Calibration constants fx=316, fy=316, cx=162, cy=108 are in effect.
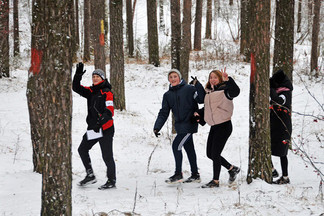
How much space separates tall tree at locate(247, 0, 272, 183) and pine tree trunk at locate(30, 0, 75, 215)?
2868 millimetres

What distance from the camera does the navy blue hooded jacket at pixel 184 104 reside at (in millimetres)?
5414

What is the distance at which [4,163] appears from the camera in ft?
20.5

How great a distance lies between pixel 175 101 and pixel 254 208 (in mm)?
2294

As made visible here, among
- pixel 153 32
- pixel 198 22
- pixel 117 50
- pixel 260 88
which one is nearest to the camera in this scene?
pixel 260 88

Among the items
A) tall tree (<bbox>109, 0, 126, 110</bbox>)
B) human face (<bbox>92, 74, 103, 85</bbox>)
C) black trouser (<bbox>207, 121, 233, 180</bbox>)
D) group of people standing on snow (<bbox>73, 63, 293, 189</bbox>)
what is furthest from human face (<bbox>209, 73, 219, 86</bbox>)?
tall tree (<bbox>109, 0, 126, 110</bbox>)

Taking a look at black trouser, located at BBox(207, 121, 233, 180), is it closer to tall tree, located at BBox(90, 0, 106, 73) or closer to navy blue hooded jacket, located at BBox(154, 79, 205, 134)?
navy blue hooded jacket, located at BBox(154, 79, 205, 134)

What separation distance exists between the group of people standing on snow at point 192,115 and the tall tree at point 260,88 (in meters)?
0.34

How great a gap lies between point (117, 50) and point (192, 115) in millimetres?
6761

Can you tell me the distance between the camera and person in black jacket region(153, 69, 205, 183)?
17.8ft

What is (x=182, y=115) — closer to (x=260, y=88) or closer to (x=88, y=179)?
(x=260, y=88)

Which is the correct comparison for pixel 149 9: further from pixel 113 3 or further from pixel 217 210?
pixel 217 210

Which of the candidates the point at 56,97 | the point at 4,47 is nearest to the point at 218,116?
the point at 56,97

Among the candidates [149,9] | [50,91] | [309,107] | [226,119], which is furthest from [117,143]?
[149,9]

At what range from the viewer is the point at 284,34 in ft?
25.2
